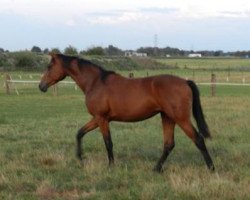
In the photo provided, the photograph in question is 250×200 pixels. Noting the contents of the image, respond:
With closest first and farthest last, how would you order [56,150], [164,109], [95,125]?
[164,109]
[95,125]
[56,150]

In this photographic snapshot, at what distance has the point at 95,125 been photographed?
9.16 m

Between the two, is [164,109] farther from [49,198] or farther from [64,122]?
[64,122]

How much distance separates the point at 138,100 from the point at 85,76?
1.31 m

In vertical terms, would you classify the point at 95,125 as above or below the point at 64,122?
above

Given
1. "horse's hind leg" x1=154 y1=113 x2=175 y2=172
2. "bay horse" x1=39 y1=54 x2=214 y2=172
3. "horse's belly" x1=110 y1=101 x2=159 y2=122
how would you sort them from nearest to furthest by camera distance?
"bay horse" x1=39 y1=54 x2=214 y2=172
"horse's belly" x1=110 y1=101 x2=159 y2=122
"horse's hind leg" x1=154 y1=113 x2=175 y2=172

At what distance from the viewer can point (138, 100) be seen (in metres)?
8.62

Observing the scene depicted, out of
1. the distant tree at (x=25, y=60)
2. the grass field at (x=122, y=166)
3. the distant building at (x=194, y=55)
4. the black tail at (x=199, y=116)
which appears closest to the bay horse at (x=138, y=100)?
the black tail at (x=199, y=116)


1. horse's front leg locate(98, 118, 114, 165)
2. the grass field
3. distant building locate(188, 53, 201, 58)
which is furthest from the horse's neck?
distant building locate(188, 53, 201, 58)

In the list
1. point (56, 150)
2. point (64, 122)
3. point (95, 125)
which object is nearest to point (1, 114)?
point (64, 122)

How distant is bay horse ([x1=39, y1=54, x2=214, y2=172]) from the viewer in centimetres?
835

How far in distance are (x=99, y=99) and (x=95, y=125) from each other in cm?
55

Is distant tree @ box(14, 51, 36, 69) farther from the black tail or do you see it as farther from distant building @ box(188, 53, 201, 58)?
distant building @ box(188, 53, 201, 58)

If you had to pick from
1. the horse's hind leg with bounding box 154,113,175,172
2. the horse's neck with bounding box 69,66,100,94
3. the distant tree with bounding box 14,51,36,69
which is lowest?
the distant tree with bounding box 14,51,36,69

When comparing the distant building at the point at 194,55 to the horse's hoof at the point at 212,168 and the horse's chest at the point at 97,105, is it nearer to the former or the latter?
the horse's chest at the point at 97,105
